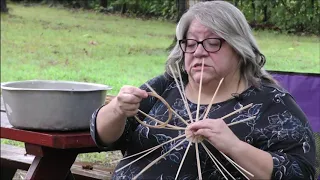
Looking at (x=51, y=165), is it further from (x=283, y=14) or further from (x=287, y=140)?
(x=283, y=14)

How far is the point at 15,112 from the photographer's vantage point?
2.20 meters

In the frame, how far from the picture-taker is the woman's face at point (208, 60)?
5.70 ft

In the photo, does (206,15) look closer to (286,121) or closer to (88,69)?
(286,121)

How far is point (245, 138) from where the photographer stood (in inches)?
67.2

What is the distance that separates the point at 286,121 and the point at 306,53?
46.5 inches

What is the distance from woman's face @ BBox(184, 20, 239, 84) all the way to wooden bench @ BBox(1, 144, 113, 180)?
3.12 ft

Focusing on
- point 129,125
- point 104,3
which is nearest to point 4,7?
point 104,3

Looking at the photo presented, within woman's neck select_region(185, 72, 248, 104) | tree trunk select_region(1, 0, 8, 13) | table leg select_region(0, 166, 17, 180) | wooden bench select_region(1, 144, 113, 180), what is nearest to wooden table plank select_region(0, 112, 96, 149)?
wooden bench select_region(1, 144, 113, 180)

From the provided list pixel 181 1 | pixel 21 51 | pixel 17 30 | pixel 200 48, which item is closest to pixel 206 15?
pixel 200 48

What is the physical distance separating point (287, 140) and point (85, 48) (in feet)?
15.3

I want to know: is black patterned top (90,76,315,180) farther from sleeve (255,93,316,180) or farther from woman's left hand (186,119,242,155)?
woman's left hand (186,119,242,155)

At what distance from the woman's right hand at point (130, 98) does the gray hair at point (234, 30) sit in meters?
0.31

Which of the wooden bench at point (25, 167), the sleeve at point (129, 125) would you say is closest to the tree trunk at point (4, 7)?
the wooden bench at point (25, 167)

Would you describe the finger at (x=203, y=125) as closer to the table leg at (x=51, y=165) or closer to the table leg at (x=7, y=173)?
the table leg at (x=51, y=165)
